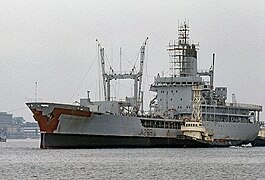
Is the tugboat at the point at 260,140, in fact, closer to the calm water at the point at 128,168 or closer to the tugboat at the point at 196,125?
the tugboat at the point at 196,125

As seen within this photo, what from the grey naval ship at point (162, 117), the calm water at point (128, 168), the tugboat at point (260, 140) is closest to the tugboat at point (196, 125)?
the grey naval ship at point (162, 117)

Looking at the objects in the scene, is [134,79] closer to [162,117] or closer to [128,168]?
[162,117]

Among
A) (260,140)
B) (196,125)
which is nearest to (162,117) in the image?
(196,125)

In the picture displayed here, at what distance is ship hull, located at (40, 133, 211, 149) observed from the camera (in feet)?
287

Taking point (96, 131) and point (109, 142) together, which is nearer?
point (96, 131)

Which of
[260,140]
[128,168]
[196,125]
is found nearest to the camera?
[128,168]

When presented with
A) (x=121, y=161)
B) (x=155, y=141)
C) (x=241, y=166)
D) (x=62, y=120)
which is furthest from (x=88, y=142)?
(x=241, y=166)

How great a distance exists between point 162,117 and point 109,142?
1270 cm

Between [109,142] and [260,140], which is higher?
[260,140]

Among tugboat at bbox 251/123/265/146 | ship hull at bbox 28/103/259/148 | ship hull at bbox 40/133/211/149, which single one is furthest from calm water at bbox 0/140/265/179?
tugboat at bbox 251/123/265/146

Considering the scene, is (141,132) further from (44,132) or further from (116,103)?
(44,132)

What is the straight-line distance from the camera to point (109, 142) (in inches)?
3602

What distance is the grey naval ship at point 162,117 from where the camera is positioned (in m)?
87.0

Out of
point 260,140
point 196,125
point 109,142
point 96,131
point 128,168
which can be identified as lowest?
point 128,168
